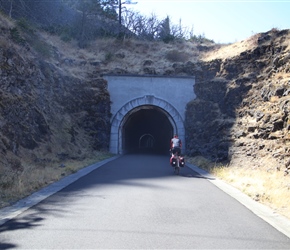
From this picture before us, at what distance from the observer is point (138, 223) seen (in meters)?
6.74

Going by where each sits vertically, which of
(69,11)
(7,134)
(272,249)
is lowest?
(272,249)

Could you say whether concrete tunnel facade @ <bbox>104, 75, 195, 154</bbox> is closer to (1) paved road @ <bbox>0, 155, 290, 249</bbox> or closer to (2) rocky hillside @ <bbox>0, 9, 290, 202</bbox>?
(2) rocky hillside @ <bbox>0, 9, 290, 202</bbox>

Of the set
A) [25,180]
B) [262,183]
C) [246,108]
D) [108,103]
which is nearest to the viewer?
[25,180]

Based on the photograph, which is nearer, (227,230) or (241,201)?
(227,230)

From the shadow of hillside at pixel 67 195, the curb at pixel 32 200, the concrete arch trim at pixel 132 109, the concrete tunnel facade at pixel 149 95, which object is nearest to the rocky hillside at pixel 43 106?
the concrete arch trim at pixel 132 109

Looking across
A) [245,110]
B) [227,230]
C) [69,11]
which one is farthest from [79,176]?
[69,11]

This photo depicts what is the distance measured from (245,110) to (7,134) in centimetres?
1317

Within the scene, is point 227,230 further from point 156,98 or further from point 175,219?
point 156,98

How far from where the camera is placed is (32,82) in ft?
67.9

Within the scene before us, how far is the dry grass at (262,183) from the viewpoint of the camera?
891cm

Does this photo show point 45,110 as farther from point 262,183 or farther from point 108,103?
point 262,183

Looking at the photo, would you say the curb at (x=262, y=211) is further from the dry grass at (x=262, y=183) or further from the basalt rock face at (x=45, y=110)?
the basalt rock face at (x=45, y=110)

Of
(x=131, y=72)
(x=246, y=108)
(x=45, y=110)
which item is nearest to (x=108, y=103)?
(x=131, y=72)

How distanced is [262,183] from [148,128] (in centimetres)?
3864
